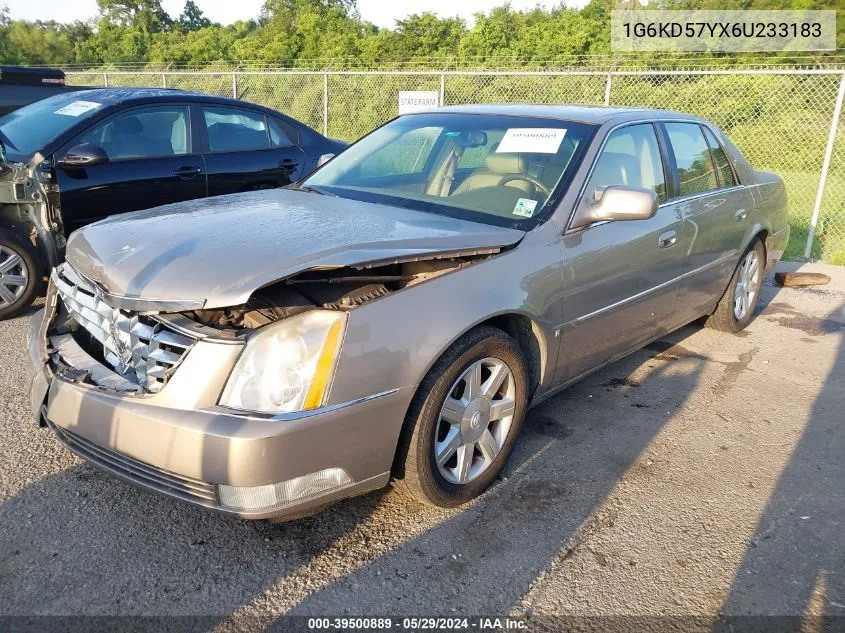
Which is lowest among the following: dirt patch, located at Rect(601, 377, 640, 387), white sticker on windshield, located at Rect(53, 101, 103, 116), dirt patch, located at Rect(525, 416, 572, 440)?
dirt patch, located at Rect(601, 377, 640, 387)

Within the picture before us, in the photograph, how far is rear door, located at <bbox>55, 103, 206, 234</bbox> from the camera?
198 inches

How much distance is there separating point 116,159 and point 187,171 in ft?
1.83

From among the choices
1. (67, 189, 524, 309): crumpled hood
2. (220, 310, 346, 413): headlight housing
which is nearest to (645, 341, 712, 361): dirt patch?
(67, 189, 524, 309): crumpled hood

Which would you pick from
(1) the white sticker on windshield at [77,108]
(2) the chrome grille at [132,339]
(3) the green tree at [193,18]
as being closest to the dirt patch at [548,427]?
(2) the chrome grille at [132,339]

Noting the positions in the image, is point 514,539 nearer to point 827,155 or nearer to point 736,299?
point 736,299

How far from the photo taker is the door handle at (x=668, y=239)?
3.79 meters

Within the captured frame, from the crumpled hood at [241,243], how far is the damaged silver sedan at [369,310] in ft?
0.04

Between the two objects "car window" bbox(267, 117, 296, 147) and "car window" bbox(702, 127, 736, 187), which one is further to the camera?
"car window" bbox(267, 117, 296, 147)

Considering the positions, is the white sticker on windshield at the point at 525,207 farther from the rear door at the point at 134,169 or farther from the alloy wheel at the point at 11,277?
the alloy wheel at the point at 11,277

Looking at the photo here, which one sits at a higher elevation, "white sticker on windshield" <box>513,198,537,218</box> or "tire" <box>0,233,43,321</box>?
"white sticker on windshield" <box>513,198,537,218</box>

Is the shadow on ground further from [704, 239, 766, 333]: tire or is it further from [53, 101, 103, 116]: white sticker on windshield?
[53, 101, 103, 116]: white sticker on windshield

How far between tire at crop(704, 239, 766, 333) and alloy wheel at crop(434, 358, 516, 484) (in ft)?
9.18

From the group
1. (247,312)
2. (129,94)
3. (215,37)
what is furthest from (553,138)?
(215,37)

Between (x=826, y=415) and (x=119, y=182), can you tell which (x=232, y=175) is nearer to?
(x=119, y=182)
